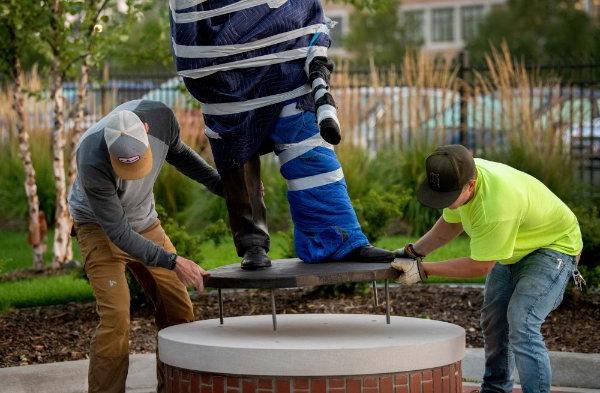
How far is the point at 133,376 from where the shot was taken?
7066 mm

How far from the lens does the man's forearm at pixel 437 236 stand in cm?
595

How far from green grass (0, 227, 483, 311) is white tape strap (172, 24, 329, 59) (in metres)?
3.26

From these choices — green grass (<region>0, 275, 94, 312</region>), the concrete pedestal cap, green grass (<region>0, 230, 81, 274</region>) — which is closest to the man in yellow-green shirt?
the concrete pedestal cap

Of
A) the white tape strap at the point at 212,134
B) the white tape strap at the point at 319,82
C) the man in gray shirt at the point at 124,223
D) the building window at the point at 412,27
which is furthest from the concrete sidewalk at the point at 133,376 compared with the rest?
the building window at the point at 412,27

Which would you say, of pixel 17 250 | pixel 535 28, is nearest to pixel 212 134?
pixel 17 250

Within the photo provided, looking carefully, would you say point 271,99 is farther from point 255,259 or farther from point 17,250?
point 17,250

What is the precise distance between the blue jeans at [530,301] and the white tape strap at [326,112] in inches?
47.9

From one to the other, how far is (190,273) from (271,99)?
0.89 meters

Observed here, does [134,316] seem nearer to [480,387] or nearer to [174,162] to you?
[174,162]

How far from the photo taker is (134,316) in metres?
8.73

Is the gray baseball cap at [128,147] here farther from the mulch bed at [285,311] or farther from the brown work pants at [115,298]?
the mulch bed at [285,311]

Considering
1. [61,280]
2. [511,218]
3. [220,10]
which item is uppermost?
[220,10]

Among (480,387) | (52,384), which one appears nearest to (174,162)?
(52,384)

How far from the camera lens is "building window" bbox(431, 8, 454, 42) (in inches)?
2397
